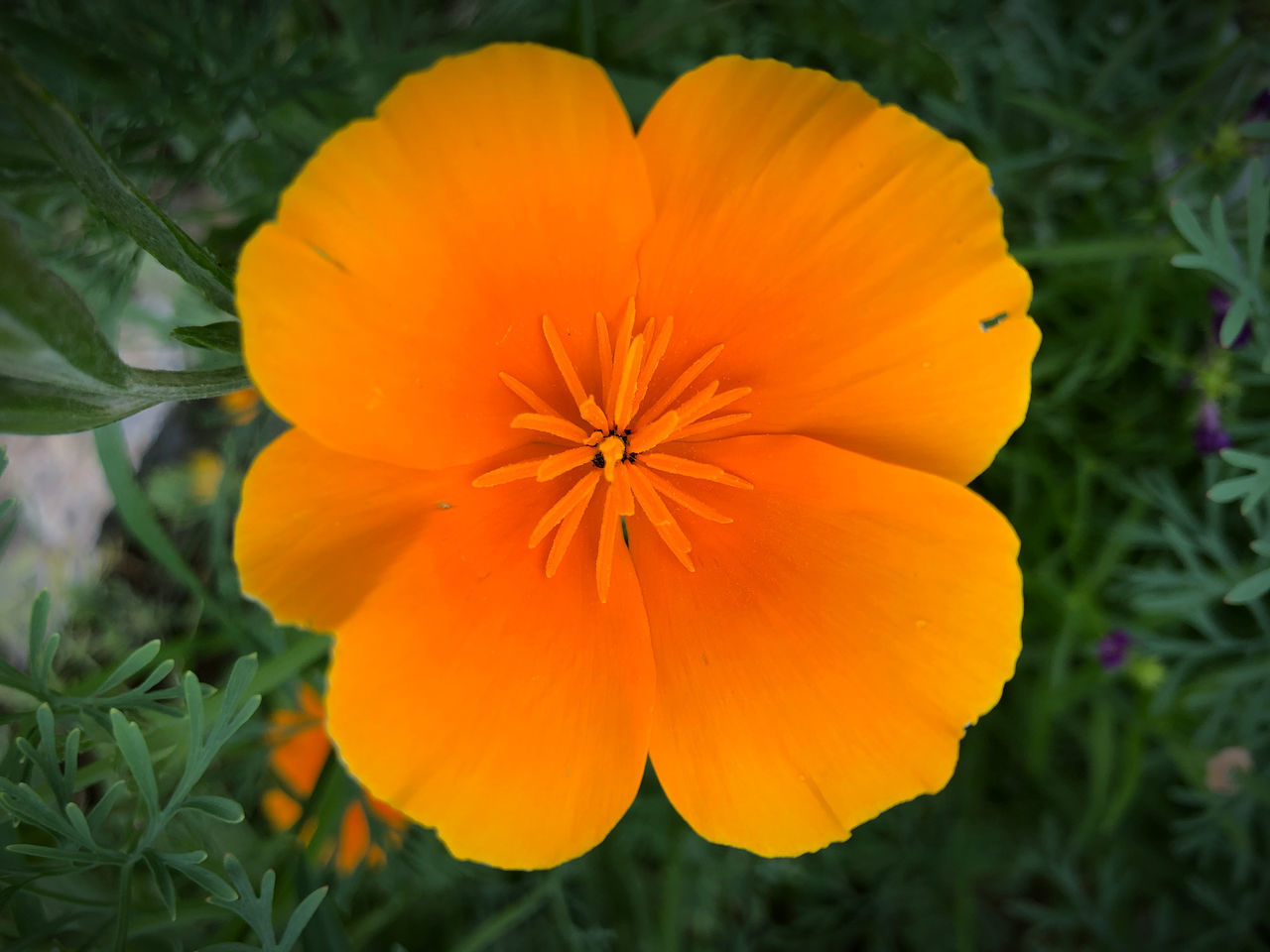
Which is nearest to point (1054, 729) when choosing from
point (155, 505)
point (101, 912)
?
point (101, 912)

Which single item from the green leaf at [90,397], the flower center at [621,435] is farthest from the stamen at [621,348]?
the green leaf at [90,397]

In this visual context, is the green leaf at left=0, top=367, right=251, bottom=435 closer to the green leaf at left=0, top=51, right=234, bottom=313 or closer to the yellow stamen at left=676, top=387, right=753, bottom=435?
the green leaf at left=0, top=51, right=234, bottom=313

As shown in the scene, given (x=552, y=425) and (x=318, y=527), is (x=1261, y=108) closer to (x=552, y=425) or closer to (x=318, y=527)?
(x=552, y=425)

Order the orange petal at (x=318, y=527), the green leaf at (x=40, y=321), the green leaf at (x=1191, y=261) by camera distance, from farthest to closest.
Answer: the green leaf at (x=1191, y=261) < the orange petal at (x=318, y=527) < the green leaf at (x=40, y=321)

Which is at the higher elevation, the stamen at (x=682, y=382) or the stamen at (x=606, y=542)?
the stamen at (x=682, y=382)

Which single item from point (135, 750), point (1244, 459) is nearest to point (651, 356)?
point (135, 750)

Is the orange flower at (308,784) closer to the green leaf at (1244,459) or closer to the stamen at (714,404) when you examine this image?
the stamen at (714,404)
